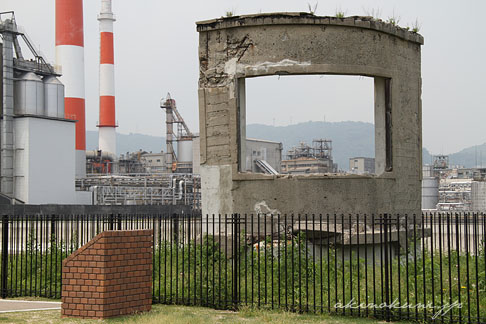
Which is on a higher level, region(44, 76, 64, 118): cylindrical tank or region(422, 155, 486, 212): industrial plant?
region(44, 76, 64, 118): cylindrical tank

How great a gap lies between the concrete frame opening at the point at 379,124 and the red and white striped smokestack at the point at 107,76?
47650 mm

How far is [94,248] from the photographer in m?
8.37

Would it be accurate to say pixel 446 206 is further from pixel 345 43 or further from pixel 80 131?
pixel 345 43

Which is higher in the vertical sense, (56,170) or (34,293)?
(56,170)

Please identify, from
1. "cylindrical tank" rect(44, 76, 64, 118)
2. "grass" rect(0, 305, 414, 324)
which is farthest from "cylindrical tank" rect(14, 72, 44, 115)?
"grass" rect(0, 305, 414, 324)

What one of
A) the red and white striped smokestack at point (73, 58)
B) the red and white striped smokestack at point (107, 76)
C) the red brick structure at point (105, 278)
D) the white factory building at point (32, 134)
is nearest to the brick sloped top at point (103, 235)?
the red brick structure at point (105, 278)

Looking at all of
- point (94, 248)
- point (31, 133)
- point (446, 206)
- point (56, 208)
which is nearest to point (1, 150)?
point (31, 133)

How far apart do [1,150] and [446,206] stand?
2992 centimetres

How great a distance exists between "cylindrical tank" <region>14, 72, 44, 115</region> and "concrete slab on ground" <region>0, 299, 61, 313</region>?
105 ft

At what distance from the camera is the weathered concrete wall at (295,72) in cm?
1183

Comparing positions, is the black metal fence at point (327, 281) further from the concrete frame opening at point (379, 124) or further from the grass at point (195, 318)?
the concrete frame opening at point (379, 124)

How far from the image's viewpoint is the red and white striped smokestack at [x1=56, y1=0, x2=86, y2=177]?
4950cm

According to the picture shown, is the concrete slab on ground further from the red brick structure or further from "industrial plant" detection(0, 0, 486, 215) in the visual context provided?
"industrial plant" detection(0, 0, 486, 215)

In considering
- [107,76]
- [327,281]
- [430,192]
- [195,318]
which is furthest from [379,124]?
[107,76]
